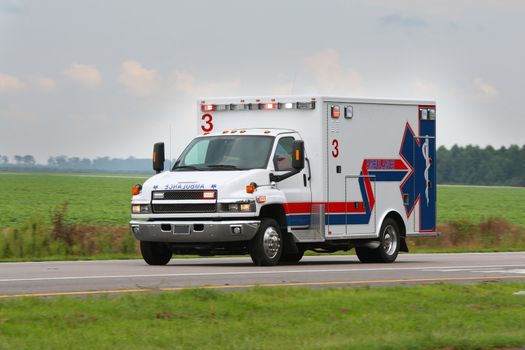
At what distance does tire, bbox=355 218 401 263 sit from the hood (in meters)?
3.61

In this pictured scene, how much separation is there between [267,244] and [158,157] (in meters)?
2.80

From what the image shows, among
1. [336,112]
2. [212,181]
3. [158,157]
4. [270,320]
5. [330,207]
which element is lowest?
[270,320]

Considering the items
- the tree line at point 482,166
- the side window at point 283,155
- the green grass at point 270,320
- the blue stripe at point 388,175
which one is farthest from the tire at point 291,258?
the tree line at point 482,166

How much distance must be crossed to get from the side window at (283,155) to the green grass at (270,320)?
5.98 meters

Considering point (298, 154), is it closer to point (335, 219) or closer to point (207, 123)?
point (335, 219)

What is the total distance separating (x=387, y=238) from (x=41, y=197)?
58.8 metres

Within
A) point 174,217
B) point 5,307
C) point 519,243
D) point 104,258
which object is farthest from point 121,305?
point 519,243

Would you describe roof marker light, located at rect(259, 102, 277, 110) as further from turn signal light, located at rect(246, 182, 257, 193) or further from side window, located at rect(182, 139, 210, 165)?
turn signal light, located at rect(246, 182, 257, 193)

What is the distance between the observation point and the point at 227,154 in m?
21.4

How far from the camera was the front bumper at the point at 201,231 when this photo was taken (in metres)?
20.2

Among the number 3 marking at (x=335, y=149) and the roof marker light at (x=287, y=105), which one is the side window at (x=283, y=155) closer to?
the roof marker light at (x=287, y=105)

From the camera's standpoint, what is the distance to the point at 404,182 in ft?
79.4

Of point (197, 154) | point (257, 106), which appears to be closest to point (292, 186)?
point (197, 154)

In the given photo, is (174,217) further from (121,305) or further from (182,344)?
(182,344)
